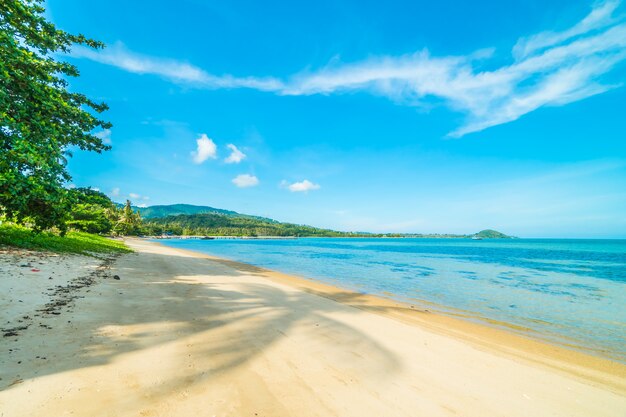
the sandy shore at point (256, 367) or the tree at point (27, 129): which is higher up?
the tree at point (27, 129)

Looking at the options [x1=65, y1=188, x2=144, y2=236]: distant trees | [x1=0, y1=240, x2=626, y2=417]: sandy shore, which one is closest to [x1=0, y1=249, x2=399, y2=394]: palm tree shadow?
[x1=0, y1=240, x2=626, y2=417]: sandy shore

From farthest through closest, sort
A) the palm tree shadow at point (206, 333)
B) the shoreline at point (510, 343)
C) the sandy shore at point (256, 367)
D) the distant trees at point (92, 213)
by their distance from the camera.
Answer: the distant trees at point (92, 213) < the shoreline at point (510, 343) < the palm tree shadow at point (206, 333) < the sandy shore at point (256, 367)

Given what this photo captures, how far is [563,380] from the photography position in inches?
245

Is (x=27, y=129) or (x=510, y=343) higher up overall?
(x=27, y=129)

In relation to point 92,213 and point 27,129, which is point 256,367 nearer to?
point 27,129

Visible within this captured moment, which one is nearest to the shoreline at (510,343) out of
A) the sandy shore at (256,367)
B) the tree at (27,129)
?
the sandy shore at (256,367)

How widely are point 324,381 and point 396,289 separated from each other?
1643 centimetres

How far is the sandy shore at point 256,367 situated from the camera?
3754 millimetres

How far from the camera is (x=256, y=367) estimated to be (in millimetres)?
4992

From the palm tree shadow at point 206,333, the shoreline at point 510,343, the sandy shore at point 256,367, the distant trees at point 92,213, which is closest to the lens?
the sandy shore at point 256,367

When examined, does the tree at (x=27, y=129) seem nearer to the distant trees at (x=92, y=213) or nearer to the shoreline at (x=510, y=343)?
the distant trees at (x=92, y=213)

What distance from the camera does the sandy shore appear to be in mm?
3754

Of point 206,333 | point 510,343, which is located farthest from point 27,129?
point 510,343

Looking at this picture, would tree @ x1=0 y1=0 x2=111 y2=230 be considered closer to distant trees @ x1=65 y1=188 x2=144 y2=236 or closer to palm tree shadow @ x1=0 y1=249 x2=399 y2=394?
distant trees @ x1=65 y1=188 x2=144 y2=236
